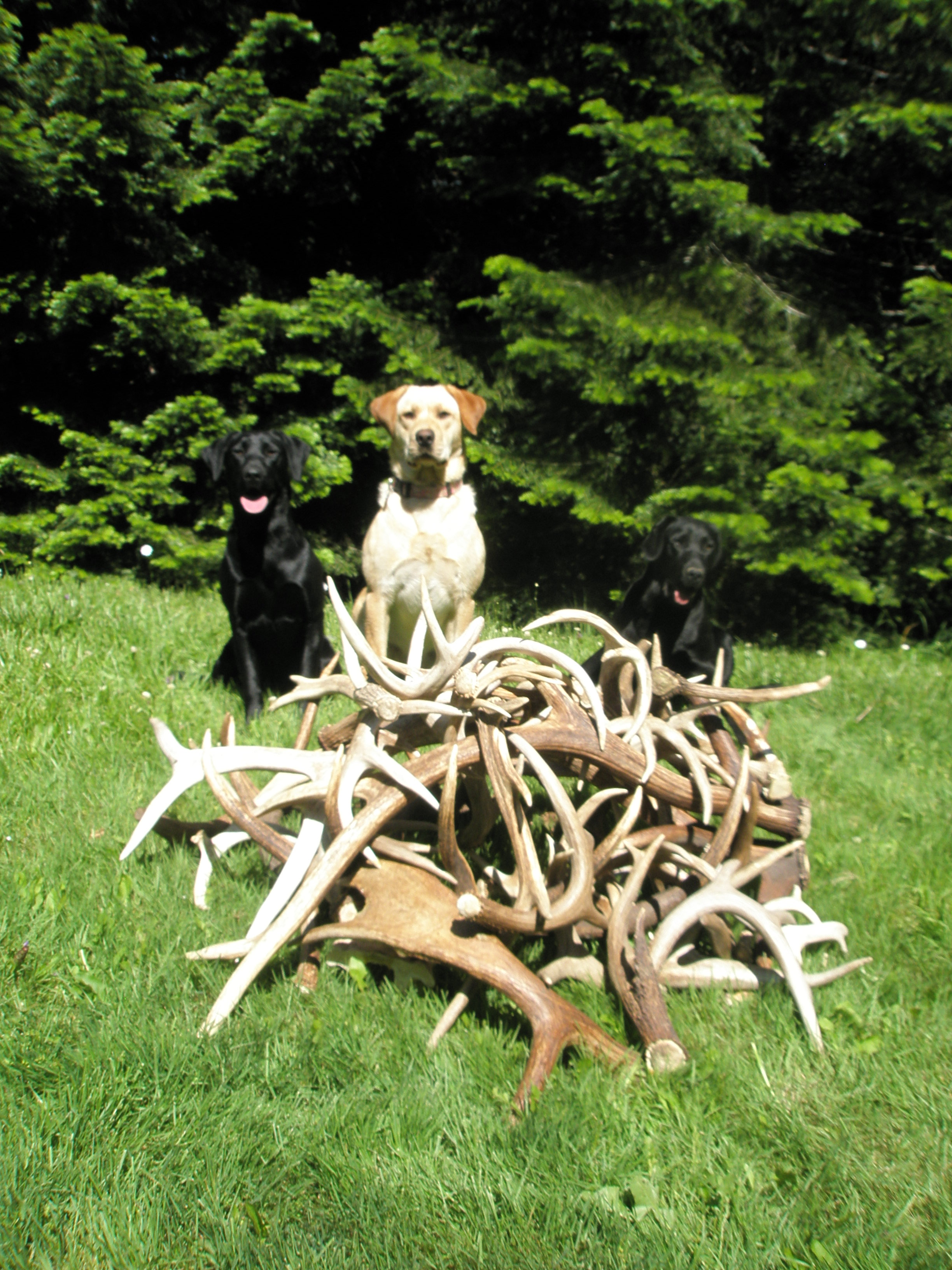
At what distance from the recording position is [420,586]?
4.91 m

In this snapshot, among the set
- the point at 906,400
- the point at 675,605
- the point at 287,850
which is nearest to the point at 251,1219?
the point at 287,850

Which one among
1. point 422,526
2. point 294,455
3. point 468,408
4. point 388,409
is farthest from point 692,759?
point 388,409

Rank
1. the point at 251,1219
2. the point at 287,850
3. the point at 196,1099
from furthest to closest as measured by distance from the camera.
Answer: the point at 287,850, the point at 196,1099, the point at 251,1219

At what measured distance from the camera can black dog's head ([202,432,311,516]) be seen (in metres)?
4.54

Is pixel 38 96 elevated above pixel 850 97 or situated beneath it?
situated beneath

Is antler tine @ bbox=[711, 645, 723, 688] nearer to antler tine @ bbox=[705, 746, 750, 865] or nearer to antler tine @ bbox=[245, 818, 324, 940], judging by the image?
antler tine @ bbox=[705, 746, 750, 865]

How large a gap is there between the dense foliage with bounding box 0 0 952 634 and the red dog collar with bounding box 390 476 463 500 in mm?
2300

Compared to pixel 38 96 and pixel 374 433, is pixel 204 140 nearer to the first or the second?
pixel 38 96

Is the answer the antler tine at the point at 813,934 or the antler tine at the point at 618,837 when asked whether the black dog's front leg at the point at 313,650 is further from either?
the antler tine at the point at 813,934

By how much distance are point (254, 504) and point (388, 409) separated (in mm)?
1183

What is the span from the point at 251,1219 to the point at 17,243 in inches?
359

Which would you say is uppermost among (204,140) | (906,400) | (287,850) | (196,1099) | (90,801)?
(204,140)

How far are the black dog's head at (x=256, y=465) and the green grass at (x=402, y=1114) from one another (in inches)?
91.0

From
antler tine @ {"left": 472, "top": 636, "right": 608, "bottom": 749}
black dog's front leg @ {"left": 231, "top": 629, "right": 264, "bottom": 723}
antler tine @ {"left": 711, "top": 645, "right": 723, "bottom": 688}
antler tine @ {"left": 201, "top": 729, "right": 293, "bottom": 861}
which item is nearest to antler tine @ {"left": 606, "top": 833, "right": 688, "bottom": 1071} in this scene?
antler tine @ {"left": 472, "top": 636, "right": 608, "bottom": 749}
